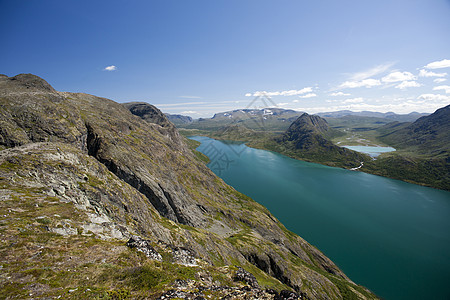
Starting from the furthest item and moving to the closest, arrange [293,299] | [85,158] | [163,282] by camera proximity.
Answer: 1. [85,158]
2. [293,299]
3. [163,282]

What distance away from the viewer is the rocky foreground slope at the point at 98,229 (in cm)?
1321

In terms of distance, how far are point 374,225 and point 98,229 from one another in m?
137

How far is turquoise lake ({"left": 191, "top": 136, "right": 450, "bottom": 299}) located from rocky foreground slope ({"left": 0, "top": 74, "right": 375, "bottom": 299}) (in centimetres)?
1721

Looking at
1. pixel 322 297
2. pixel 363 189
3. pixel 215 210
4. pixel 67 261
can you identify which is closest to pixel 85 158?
pixel 67 261

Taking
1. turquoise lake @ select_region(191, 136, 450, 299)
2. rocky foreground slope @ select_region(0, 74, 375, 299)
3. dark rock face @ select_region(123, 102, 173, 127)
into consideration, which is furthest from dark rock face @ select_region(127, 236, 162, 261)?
dark rock face @ select_region(123, 102, 173, 127)

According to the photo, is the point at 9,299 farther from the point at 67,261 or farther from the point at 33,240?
the point at 33,240

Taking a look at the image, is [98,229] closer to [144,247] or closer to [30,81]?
[144,247]

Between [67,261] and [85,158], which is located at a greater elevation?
[85,158]

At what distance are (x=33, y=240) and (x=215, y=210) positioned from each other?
69962 millimetres

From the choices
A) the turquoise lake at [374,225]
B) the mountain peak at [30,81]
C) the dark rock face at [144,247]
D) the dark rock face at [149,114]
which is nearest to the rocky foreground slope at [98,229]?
the dark rock face at [144,247]

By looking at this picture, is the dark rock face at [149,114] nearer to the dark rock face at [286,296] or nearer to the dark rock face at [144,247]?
the dark rock face at [144,247]

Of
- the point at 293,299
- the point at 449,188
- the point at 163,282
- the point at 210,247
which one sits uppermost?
the point at 163,282

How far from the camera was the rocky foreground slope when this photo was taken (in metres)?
13.2

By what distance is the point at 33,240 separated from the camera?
1415 centimetres
